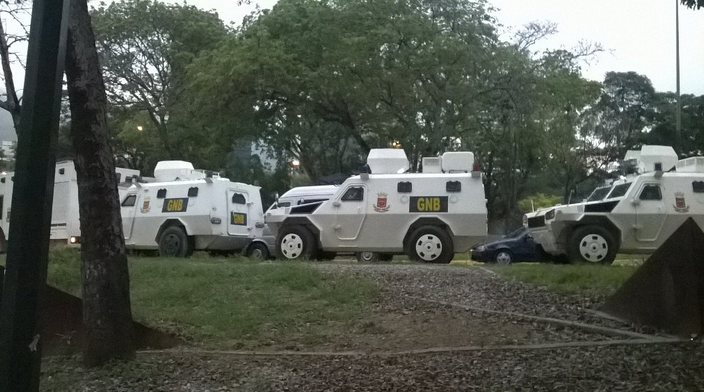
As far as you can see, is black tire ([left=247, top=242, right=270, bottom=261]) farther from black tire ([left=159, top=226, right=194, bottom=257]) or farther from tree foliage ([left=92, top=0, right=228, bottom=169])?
tree foliage ([left=92, top=0, right=228, bottom=169])

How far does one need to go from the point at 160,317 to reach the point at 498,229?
753 inches

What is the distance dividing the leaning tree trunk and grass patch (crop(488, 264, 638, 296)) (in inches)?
Answer: 223

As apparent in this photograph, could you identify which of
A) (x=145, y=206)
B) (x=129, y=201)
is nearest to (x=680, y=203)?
(x=145, y=206)

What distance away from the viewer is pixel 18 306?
4004 mm

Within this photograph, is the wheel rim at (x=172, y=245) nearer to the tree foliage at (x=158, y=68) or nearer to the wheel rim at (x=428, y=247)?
the wheel rim at (x=428, y=247)

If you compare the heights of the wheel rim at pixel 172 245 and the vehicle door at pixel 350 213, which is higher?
the vehicle door at pixel 350 213

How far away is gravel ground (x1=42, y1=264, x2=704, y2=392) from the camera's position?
19.7ft

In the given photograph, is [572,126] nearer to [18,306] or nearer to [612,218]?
[612,218]

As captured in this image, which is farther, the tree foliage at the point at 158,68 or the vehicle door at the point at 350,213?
the tree foliage at the point at 158,68

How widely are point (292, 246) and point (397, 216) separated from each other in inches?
95.4

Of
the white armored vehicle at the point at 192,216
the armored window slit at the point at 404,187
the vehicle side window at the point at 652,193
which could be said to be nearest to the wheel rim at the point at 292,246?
the armored window slit at the point at 404,187

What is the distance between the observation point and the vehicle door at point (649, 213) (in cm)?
1526

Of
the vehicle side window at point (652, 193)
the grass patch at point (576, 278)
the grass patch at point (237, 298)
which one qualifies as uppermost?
the vehicle side window at point (652, 193)

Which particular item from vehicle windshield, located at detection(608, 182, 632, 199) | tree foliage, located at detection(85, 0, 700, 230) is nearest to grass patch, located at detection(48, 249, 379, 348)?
vehicle windshield, located at detection(608, 182, 632, 199)
